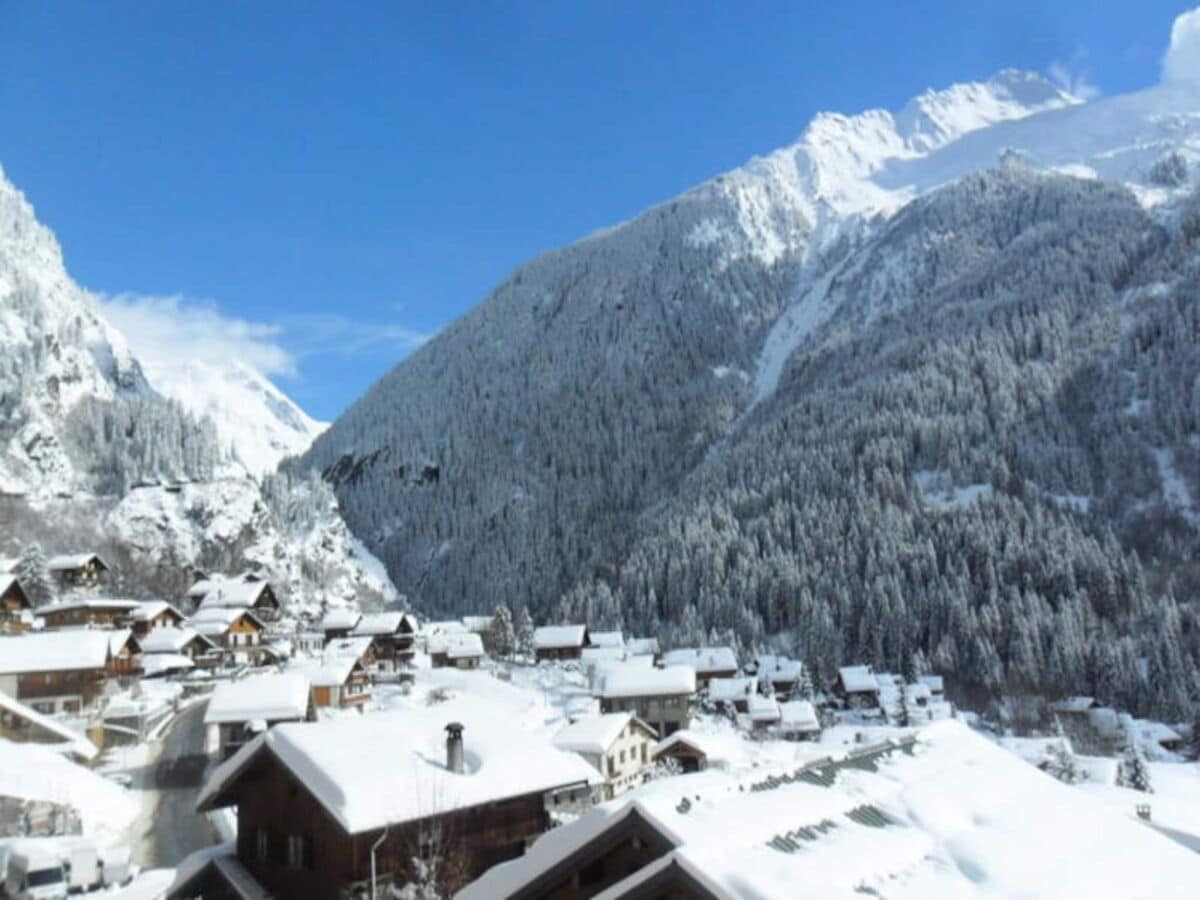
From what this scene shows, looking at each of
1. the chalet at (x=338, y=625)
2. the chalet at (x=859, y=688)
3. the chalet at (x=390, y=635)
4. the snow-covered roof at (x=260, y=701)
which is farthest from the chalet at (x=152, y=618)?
the chalet at (x=859, y=688)

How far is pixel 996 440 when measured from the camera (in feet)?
612

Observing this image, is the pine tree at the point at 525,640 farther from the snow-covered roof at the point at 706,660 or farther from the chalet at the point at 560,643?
the snow-covered roof at the point at 706,660

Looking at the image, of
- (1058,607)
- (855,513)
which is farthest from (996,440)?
(1058,607)

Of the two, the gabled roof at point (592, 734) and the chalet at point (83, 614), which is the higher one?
the chalet at point (83, 614)

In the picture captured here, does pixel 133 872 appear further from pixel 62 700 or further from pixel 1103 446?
pixel 1103 446

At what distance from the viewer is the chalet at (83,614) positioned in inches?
3447

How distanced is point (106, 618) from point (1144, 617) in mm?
131056

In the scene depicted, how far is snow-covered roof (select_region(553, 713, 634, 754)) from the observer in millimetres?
57000

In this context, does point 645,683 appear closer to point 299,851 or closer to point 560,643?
point 560,643

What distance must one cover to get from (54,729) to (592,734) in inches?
1218

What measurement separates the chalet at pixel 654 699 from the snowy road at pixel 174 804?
34377 millimetres

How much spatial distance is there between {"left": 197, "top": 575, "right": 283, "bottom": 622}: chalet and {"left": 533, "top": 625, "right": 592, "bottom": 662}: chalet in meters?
34.3

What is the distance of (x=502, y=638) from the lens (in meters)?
130

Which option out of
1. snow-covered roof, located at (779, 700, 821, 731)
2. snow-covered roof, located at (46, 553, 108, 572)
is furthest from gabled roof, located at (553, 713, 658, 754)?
snow-covered roof, located at (46, 553, 108, 572)
